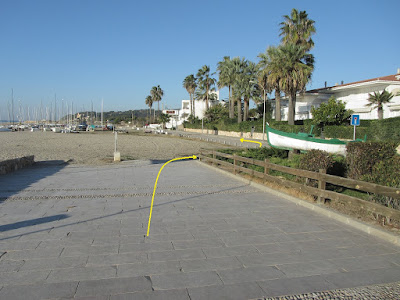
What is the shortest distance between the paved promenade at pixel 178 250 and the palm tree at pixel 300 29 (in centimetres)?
4006

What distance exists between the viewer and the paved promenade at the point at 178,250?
3742mm

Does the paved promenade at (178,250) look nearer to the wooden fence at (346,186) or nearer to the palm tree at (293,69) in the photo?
the wooden fence at (346,186)

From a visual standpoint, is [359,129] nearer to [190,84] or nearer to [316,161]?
[316,161]

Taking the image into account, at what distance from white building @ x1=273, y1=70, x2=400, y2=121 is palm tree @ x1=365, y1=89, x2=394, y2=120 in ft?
2.16

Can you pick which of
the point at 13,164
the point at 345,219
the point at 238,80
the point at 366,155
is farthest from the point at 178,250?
the point at 238,80

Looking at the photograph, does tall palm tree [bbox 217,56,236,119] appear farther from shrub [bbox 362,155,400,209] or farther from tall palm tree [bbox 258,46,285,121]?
shrub [bbox 362,155,400,209]

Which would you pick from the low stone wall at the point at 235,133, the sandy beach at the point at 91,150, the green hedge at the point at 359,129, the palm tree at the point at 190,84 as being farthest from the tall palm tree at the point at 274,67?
the palm tree at the point at 190,84

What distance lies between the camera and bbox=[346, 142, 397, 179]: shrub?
8.40m

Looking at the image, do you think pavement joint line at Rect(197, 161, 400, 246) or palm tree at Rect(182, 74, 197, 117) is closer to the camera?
pavement joint line at Rect(197, 161, 400, 246)

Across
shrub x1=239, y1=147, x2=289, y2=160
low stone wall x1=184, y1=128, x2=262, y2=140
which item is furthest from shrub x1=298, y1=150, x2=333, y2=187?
low stone wall x1=184, y1=128, x2=262, y2=140

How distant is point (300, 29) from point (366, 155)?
39458 millimetres

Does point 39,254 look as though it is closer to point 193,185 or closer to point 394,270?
point 394,270

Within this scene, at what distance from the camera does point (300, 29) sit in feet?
143

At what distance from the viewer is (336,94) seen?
4947 centimetres
